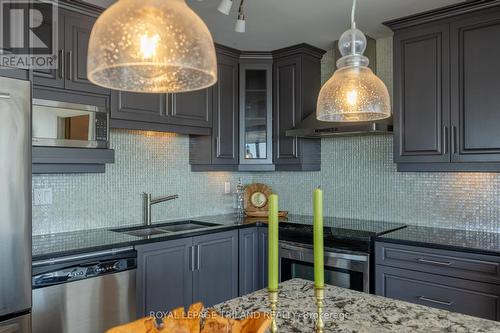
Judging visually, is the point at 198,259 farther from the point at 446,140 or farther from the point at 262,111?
the point at 446,140

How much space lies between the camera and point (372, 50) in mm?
3148

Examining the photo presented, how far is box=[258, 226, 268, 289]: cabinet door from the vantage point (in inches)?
123

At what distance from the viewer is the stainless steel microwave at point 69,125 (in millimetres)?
2182

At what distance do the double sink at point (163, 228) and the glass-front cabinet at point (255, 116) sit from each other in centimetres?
68

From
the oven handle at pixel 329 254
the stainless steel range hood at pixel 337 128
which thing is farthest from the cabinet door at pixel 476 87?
the oven handle at pixel 329 254

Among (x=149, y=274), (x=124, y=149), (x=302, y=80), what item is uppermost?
(x=302, y=80)

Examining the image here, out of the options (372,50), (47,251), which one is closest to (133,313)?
(47,251)

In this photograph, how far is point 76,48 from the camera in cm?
235

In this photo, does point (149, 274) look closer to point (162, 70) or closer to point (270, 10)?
point (162, 70)

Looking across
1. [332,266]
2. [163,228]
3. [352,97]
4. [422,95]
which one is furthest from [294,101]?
[352,97]

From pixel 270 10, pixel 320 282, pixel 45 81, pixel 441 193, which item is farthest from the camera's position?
pixel 441 193

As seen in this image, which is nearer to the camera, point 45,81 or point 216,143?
point 45,81

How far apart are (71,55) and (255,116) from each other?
167 cm

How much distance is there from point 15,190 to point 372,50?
9.01 feet
